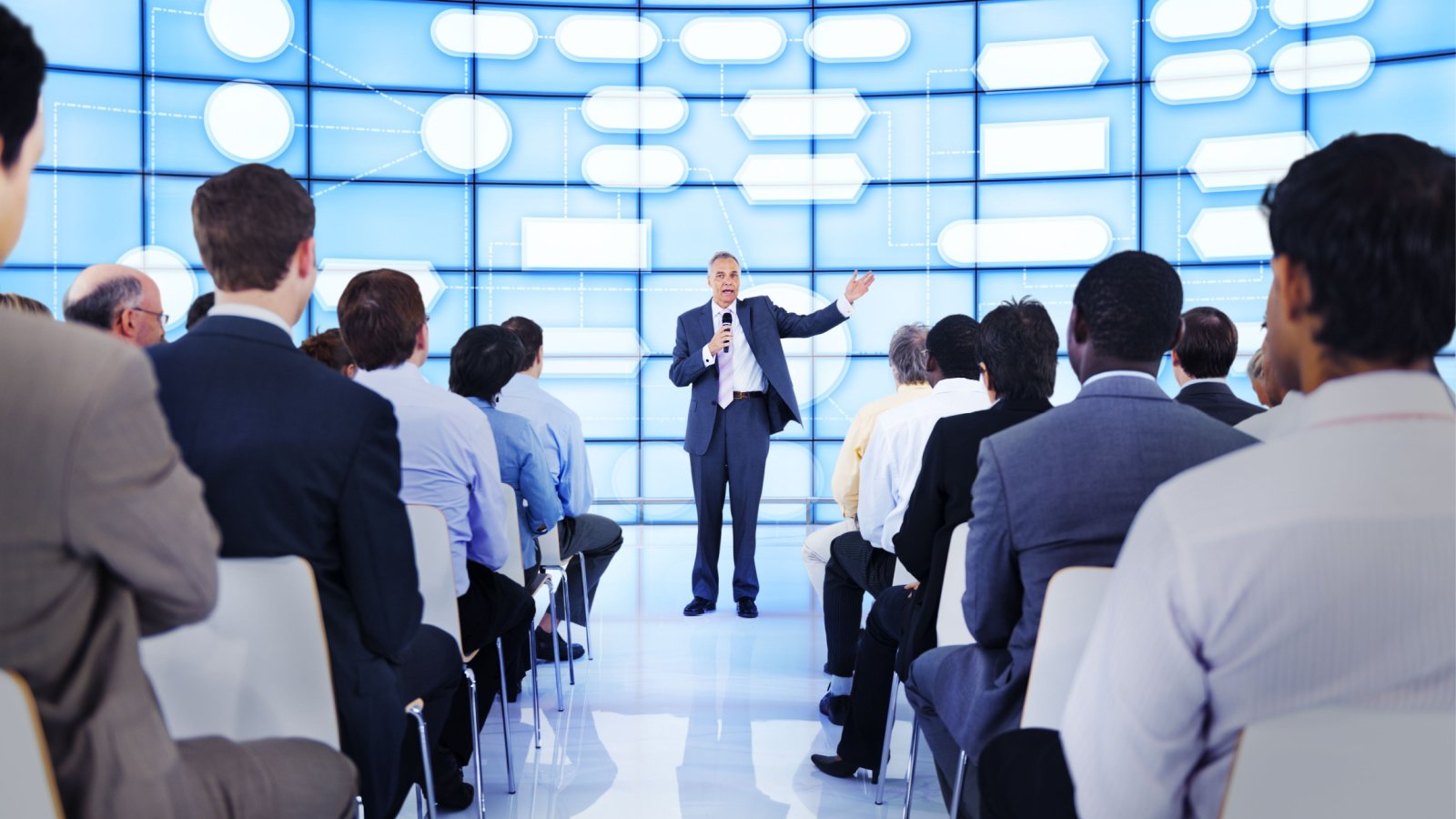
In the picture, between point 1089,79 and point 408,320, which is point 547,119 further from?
point 408,320

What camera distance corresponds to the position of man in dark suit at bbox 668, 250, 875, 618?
16.6ft

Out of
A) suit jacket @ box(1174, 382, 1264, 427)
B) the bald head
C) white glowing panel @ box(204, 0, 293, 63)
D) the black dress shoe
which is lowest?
the black dress shoe

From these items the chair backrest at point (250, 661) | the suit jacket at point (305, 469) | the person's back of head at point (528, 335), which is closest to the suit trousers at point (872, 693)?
the suit jacket at point (305, 469)

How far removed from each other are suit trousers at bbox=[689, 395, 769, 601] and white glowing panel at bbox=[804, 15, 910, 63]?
378 cm

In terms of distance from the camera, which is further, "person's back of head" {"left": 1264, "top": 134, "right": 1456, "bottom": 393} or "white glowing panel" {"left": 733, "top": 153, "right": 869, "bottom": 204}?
"white glowing panel" {"left": 733, "top": 153, "right": 869, "bottom": 204}

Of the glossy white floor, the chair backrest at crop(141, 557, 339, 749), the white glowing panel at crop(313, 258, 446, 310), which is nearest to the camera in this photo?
the chair backrest at crop(141, 557, 339, 749)

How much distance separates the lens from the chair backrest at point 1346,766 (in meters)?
0.86

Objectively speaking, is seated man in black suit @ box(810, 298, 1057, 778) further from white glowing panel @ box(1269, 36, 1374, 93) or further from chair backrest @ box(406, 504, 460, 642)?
white glowing panel @ box(1269, 36, 1374, 93)

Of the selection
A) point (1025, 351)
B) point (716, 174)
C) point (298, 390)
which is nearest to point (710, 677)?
point (1025, 351)

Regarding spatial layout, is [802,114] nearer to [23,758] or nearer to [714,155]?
[714,155]

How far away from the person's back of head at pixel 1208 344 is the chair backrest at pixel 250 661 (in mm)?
2604

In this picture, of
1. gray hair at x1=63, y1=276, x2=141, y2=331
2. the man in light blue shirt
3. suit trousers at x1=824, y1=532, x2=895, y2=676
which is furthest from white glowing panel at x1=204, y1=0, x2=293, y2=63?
suit trousers at x1=824, y1=532, x2=895, y2=676

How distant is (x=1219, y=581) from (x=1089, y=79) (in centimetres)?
745

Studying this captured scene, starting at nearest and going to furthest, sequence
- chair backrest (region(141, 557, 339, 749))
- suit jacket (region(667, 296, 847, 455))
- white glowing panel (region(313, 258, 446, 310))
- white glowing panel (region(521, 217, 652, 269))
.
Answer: chair backrest (region(141, 557, 339, 749)), suit jacket (region(667, 296, 847, 455)), white glowing panel (region(313, 258, 446, 310)), white glowing panel (region(521, 217, 652, 269))
